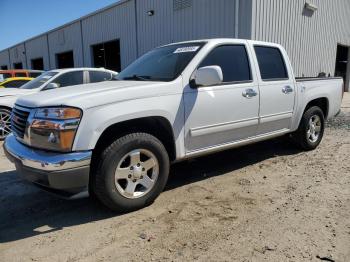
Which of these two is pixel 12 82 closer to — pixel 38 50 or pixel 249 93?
pixel 249 93

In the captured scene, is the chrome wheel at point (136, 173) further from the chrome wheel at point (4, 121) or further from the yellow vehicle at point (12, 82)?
the yellow vehicle at point (12, 82)

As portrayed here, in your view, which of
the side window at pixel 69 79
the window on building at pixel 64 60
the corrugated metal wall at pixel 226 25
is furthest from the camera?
the window on building at pixel 64 60

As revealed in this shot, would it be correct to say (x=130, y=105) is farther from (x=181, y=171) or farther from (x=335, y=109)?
(x=335, y=109)

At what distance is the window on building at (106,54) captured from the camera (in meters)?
21.2

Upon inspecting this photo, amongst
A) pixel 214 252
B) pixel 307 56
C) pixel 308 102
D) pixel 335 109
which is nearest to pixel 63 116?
pixel 214 252

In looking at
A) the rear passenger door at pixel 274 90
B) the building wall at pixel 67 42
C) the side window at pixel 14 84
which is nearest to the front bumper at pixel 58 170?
the rear passenger door at pixel 274 90

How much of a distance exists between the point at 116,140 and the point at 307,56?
1410cm

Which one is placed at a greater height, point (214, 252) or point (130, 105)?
point (130, 105)

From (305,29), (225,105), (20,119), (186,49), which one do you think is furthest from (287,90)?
(305,29)

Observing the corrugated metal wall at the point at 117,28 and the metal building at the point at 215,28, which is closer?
the metal building at the point at 215,28

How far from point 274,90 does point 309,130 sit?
4.87ft

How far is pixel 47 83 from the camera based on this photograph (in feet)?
26.1

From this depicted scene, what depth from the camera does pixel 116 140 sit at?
3355 millimetres

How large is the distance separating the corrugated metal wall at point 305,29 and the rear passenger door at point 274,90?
6.87 meters
